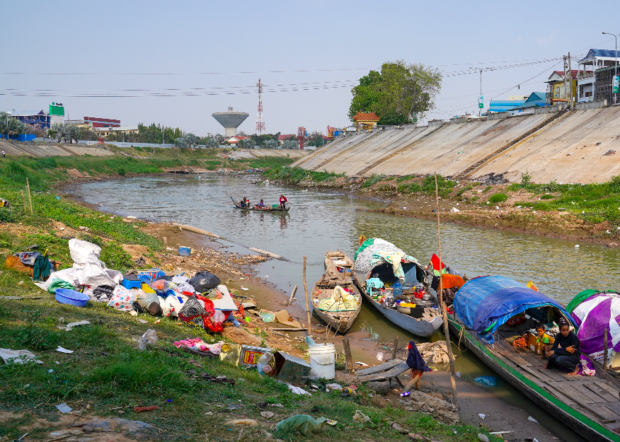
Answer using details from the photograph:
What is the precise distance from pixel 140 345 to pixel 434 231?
21.8 m

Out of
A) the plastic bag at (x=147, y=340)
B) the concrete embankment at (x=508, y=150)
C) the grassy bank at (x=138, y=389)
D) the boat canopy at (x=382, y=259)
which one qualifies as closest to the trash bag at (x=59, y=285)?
the grassy bank at (x=138, y=389)

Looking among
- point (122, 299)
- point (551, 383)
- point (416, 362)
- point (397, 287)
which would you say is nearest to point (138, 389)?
point (416, 362)

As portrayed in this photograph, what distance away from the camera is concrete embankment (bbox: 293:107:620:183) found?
32.8 meters

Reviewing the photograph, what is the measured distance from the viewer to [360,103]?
83.6m

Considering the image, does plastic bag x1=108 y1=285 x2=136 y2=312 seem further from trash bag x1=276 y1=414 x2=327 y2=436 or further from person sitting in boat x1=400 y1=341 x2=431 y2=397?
trash bag x1=276 y1=414 x2=327 y2=436

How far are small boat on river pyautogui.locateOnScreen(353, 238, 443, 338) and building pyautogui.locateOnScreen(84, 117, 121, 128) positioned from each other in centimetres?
13270

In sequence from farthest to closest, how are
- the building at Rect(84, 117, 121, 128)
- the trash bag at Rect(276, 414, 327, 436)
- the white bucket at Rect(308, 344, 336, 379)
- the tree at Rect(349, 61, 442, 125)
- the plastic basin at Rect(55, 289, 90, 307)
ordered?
the building at Rect(84, 117, 121, 128), the tree at Rect(349, 61, 442, 125), the plastic basin at Rect(55, 289, 90, 307), the white bucket at Rect(308, 344, 336, 379), the trash bag at Rect(276, 414, 327, 436)

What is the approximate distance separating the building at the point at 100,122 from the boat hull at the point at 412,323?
443ft

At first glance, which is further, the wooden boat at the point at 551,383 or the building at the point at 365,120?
the building at the point at 365,120

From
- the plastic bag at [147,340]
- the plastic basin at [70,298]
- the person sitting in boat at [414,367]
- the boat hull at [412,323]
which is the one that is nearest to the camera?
the plastic bag at [147,340]

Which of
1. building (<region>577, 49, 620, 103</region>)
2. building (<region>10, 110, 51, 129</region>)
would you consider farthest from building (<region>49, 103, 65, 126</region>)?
building (<region>577, 49, 620, 103</region>)

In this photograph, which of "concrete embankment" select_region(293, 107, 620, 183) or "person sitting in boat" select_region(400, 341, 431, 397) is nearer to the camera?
"person sitting in boat" select_region(400, 341, 431, 397)

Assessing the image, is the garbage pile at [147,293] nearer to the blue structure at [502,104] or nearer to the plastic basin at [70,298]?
the plastic basin at [70,298]

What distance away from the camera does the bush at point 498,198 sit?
1247 inches
